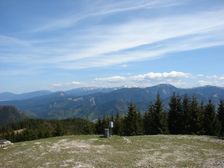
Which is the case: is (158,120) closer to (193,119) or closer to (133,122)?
(193,119)

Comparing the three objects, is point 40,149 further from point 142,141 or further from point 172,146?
point 172,146

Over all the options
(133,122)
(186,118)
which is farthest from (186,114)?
(133,122)

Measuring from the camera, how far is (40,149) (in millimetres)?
42031

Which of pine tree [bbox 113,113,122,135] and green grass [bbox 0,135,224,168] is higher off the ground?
green grass [bbox 0,135,224,168]

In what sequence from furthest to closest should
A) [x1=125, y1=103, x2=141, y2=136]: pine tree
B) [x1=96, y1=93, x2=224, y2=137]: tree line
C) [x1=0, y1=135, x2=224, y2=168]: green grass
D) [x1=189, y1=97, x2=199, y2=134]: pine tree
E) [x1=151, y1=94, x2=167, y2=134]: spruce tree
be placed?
[x1=125, y1=103, x2=141, y2=136]: pine tree → [x1=151, y1=94, x2=167, y2=134]: spruce tree → [x1=96, y1=93, x2=224, y2=137]: tree line → [x1=189, y1=97, x2=199, y2=134]: pine tree → [x1=0, y1=135, x2=224, y2=168]: green grass

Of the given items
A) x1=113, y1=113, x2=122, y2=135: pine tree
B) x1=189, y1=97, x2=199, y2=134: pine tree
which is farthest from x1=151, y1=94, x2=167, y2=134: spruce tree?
x1=113, y1=113, x2=122, y2=135: pine tree

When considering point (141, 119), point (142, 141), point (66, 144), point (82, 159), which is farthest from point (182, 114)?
point (82, 159)

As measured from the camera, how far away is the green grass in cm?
3188

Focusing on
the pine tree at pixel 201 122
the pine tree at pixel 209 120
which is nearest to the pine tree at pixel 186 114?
the pine tree at pixel 201 122

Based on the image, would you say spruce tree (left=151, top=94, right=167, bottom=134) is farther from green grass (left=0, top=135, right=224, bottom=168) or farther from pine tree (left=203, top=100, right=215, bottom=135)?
green grass (left=0, top=135, right=224, bottom=168)

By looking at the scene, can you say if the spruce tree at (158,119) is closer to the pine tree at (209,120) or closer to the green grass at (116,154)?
the pine tree at (209,120)

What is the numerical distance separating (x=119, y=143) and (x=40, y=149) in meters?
12.1

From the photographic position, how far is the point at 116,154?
121ft

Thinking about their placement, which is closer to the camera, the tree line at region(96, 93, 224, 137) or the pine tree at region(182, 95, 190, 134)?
the tree line at region(96, 93, 224, 137)
